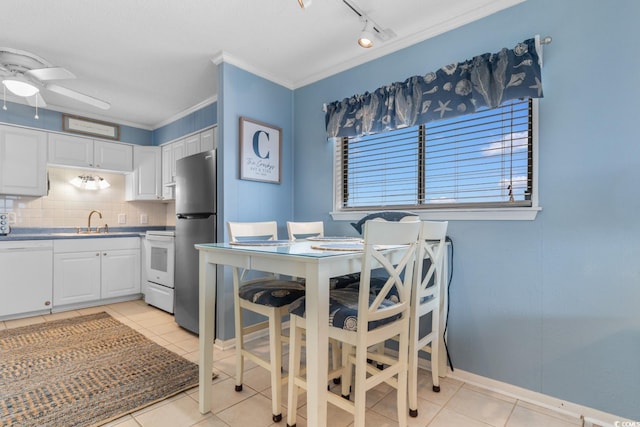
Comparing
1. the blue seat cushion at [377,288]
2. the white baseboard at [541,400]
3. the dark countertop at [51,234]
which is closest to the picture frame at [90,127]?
the dark countertop at [51,234]

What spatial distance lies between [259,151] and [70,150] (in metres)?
2.62

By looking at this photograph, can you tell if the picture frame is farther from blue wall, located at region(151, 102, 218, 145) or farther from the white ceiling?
the white ceiling

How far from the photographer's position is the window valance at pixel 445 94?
1770 mm

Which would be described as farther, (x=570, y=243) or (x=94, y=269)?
(x=94, y=269)

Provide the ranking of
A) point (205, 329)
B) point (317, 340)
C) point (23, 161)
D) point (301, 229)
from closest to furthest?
point (317, 340) < point (205, 329) < point (301, 229) < point (23, 161)

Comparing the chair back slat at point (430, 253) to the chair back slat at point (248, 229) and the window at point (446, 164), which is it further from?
the chair back slat at point (248, 229)

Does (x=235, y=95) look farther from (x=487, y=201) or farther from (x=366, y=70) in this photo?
(x=487, y=201)

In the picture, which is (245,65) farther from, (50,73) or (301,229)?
(301,229)

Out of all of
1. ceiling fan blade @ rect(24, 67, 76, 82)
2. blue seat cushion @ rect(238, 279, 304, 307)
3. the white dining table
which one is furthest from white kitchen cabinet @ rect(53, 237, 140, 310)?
the white dining table

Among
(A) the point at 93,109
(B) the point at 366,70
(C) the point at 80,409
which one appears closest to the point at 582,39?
(B) the point at 366,70

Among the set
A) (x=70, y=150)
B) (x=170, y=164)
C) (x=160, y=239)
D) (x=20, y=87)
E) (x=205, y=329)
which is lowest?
(x=205, y=329)

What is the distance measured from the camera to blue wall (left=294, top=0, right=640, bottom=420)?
157 centimetres

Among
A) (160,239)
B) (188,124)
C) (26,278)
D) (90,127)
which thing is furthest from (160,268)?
(90,127)

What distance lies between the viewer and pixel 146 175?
14.2 ft
